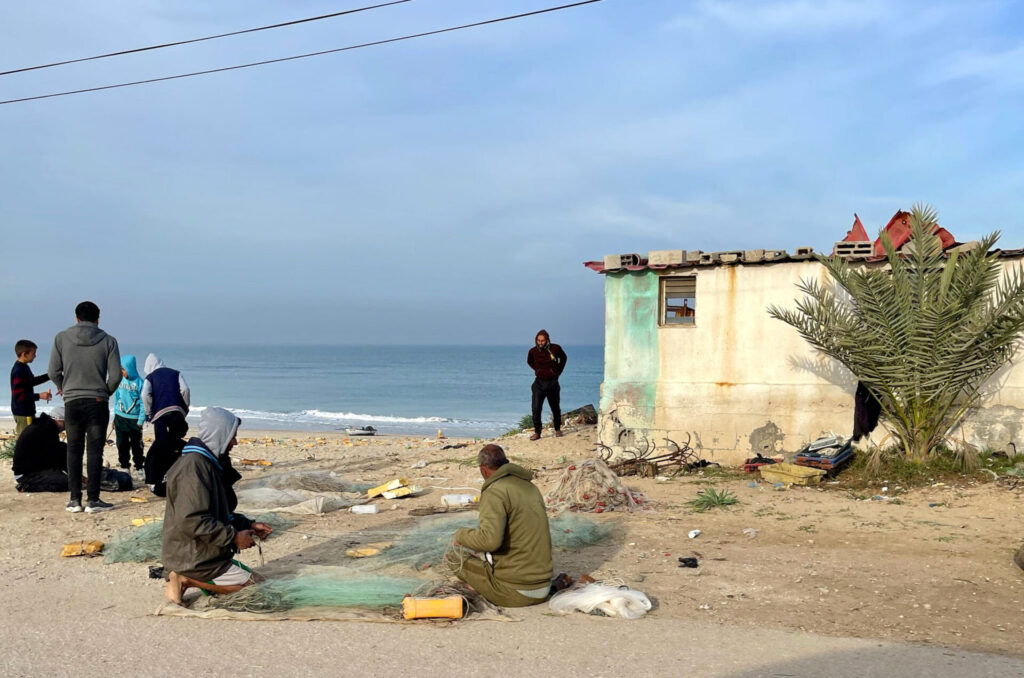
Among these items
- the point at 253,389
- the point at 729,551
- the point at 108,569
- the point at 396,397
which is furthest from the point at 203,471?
Result: the point at 253,389

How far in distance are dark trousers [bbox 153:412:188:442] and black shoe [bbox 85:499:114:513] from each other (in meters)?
0.95

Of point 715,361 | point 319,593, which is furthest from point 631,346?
point 319,593

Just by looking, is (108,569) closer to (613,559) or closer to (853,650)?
(613,559)

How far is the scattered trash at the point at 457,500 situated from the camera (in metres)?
9.69

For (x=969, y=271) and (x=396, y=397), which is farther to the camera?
(x=396, y=397)

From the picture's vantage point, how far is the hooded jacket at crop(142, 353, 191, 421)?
955 centimetres

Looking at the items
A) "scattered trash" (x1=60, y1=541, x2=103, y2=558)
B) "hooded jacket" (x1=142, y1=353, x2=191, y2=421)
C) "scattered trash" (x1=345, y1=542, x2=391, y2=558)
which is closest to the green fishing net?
"scattered trash" (x1=345, y1=542, x2=391, y2=558)

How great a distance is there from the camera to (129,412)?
37.0ft

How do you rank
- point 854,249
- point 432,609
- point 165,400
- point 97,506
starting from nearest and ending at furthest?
point 432,609
point 97,506
point 165,400
point 854,249

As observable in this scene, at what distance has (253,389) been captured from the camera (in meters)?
57.8

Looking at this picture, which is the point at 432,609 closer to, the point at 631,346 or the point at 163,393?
the point at 163,393

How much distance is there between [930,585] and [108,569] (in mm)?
6604

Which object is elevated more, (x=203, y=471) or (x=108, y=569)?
(x=203, y=471)

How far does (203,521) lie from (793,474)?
26.1 ft
